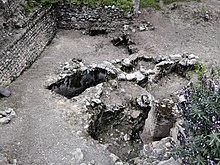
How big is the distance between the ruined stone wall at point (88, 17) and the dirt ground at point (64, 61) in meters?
0.37

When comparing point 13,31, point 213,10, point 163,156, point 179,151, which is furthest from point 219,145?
point 213,10

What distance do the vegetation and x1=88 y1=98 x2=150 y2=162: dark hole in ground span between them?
2829 millimetres

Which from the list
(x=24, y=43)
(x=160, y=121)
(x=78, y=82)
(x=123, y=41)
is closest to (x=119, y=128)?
(x=160, y=121)

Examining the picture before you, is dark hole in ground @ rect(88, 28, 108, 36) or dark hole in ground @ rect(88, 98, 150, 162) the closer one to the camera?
dark hole in ground @ rect(88, 98, 150, 162)

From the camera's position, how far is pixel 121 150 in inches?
282

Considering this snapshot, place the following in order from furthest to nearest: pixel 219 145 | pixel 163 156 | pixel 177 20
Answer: pixel 177 20
pixel 163 156
pixel 219 145

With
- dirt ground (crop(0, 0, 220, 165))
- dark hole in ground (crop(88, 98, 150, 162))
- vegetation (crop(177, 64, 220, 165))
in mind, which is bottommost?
dark hole in ground (crop(88, 98, 150, 162))

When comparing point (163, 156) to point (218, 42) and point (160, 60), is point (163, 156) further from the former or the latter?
point (218, 42)

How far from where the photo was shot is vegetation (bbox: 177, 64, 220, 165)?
151 inches

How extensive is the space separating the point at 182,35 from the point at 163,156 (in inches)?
270

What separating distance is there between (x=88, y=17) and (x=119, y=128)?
218 inches

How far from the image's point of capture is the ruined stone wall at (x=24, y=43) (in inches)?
330

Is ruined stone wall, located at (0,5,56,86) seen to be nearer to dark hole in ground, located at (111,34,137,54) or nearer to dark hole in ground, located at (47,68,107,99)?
dark hole in ground, located at (47,68,107,99)

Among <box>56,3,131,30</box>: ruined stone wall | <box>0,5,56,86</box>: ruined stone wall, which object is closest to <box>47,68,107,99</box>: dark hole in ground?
<box>0,5,56,86</box>: ruined stone wall
